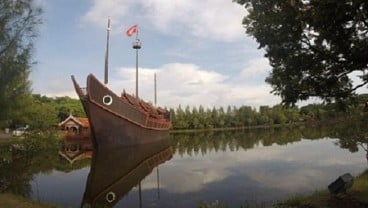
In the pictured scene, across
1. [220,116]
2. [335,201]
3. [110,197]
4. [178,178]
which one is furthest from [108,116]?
[220,116]

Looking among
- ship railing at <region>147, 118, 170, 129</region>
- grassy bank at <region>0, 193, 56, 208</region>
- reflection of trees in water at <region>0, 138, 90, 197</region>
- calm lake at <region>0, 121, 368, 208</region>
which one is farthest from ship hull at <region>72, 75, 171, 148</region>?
grassy bank at <region>0, 193, 56, 208</region>

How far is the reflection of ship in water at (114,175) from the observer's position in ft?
55.0

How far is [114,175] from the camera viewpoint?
23125 millimetres

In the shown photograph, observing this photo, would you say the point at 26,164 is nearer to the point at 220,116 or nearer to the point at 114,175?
the point at 114,175

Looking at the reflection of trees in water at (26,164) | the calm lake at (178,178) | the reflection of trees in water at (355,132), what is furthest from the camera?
the reflection of trees in water at (26,164)

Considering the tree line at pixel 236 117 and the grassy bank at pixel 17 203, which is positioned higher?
the tree line at pixel 236 117

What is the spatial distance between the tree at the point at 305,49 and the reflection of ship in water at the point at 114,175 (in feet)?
26.2

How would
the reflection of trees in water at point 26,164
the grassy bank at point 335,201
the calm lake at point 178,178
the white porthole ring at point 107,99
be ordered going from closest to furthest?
the grassy bank at point 335,201 < the calm lake at point 178,178 < the reflection of trees in water at point 26,164 < the white porthole ring at point 107,99

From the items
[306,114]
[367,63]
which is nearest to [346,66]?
[367,63]

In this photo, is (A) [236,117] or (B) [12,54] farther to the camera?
(A) [236,117]

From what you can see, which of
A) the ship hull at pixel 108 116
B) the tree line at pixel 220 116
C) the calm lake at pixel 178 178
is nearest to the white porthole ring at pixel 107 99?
the ship hull at pixel 108 116

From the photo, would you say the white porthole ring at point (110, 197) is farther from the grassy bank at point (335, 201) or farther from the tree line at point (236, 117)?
the tree line at point (236, 117)

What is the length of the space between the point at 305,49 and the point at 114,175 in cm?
1633

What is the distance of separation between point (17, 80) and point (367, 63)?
1660 cm
